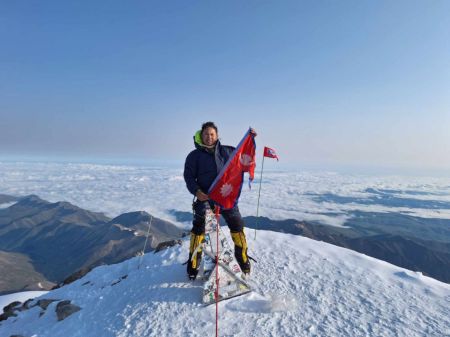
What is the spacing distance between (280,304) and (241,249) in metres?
1.93

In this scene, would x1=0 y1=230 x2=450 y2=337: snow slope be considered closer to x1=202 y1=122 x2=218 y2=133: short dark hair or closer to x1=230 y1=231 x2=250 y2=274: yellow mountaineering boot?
x1=230 y1=231 x2=250 y2=274: yellow mountaineering boot

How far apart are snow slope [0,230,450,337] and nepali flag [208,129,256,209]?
2.71m

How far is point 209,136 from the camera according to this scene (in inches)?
305

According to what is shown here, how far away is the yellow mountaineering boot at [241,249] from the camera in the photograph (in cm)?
853

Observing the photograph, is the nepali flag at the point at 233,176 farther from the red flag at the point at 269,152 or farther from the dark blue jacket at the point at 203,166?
the red flag at the point at 269,152

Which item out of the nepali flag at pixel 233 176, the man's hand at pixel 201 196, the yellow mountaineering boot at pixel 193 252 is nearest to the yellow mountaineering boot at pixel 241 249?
the yellow mountaineering boot at pixel 193 252

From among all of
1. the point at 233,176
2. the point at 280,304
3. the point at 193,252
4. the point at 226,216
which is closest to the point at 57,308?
the point at 193,252

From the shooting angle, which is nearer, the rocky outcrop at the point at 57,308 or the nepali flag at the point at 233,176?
the nepali flag at the point at 233,176

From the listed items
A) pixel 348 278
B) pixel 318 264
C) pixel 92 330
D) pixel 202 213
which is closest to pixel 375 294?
pixel 348 278

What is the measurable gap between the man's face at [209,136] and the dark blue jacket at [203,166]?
6.3 inches

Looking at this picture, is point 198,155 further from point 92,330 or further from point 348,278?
point 348,278

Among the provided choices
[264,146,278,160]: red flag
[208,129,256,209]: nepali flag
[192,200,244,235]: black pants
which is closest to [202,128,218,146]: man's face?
[208,129,256,209]: nepali flag

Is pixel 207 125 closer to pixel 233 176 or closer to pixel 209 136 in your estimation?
pixel 209 136

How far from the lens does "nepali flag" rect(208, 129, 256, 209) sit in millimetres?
7559
